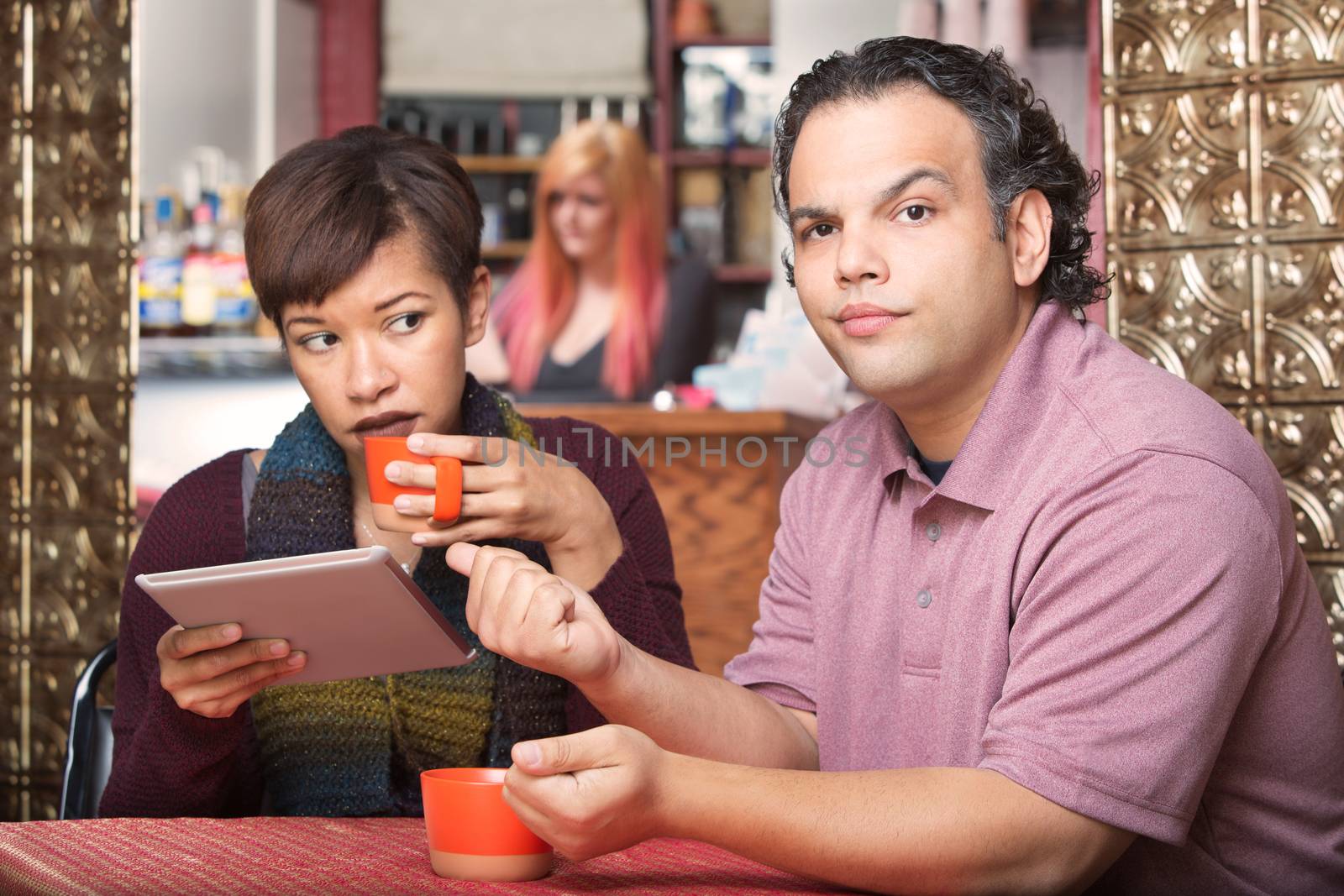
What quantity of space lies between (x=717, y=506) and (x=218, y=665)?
1.55m

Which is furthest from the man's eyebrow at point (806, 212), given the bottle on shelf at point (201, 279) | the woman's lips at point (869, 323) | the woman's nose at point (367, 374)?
the bottle on shelf at point (201, 279)

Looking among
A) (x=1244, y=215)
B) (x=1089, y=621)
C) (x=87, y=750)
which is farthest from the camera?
(x=1244, y=215)

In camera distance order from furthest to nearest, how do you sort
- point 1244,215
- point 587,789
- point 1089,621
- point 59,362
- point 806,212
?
point 59,362
point 1244,215
point 806,212
point 1089,621
point 587,789

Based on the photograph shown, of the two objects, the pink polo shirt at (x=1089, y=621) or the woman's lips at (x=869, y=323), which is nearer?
the pink polo shirt at (x=1089, y=621)

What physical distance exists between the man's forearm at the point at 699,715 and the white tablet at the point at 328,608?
6.1 inches

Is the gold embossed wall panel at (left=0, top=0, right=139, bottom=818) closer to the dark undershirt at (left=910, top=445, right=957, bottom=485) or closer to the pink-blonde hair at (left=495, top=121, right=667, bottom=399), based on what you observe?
the pink-blonde hair at (left=495, top=121, right=667, bottom=399)

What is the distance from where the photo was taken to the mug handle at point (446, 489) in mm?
1253

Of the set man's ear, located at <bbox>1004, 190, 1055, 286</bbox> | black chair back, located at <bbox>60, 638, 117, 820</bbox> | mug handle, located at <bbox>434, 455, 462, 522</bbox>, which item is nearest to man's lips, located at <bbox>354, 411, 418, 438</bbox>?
mug handle, located at <bbox>434, 455, 462, 522</bbox>

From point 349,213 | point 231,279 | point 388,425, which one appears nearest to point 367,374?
point 388,425

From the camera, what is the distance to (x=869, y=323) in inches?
48.8

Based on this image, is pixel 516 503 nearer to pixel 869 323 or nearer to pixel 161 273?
pixel 869 323

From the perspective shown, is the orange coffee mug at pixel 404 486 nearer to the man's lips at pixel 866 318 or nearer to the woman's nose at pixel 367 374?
the woman's nose at pixel 367 374

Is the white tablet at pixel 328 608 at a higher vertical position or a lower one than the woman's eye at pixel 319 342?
lower

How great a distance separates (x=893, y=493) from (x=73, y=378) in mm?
1903
